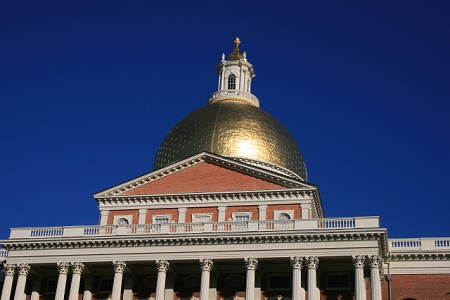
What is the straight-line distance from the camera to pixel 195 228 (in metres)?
50.2

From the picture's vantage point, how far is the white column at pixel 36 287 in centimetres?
5223

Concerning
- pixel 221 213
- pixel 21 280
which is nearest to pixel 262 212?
pixel 221 213

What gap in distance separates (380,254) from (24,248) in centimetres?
2150

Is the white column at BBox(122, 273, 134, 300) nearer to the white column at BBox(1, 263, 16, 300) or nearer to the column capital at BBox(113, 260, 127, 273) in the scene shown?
the column capital at BBox(113, 260, 127, 273)

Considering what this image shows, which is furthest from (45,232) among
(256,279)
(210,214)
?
(256,279)

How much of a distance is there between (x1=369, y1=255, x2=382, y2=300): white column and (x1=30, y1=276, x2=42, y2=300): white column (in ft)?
68.2

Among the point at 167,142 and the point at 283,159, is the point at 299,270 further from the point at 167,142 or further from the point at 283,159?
the point at 167,142

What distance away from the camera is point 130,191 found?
55.3 metres

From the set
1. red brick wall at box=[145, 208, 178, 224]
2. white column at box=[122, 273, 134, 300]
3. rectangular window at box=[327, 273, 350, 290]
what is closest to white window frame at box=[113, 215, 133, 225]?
red brick wall at box=[145, 208, 178, 224]

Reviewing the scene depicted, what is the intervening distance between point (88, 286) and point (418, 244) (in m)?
20.3

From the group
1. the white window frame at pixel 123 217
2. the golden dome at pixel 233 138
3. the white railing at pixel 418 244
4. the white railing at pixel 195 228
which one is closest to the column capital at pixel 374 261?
the white railing at pixel 195 228

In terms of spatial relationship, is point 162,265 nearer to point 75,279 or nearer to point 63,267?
point 75,279

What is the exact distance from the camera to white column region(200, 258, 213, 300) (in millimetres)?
47750

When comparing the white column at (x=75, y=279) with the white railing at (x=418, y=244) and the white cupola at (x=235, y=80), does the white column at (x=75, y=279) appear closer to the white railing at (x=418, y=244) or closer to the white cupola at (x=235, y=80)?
the white railing at (x=418, y=244)
